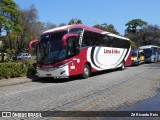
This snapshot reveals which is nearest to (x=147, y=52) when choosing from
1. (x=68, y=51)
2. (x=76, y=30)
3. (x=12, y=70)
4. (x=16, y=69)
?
(x=76, y=30)

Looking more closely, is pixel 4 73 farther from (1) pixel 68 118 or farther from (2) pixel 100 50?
(1) pixel 68 118

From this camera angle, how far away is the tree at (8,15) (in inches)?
2395

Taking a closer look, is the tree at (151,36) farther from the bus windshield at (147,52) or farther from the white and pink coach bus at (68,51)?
the white and pink coach bus at (68,51)

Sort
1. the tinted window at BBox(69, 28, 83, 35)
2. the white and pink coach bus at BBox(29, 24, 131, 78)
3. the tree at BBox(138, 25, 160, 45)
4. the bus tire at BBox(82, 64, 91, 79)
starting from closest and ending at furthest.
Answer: the white and pink coach bus at BBox(29, 24, 131, 78)
the tinted window at BBox(69, 28, 83, 35)
the bus tire at BBox(82, 64, 91, 79)
the tree at BBox(138, 25, 160, 45)

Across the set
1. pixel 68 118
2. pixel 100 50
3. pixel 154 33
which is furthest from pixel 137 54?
pixel 154 33

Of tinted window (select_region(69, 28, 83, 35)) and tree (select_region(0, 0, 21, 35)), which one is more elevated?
tree (select_region(0, 0, 21, 35))

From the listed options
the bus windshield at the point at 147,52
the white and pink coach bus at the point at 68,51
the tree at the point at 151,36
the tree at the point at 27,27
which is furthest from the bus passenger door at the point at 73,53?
the tree at the point at 151,36

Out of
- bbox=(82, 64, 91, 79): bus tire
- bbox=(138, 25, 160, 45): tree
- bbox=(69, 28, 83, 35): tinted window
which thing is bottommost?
bbox=(82, 64, 91, 79): bus tire

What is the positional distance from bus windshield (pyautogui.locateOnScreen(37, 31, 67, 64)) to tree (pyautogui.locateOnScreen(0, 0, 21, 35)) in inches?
1530

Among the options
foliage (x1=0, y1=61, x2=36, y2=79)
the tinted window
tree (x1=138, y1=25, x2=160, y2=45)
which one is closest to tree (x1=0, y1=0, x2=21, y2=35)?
foliage (x1=0, y1=61, x2=36, y2=79)

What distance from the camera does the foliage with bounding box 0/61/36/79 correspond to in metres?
22.0

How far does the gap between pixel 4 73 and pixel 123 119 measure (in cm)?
1446

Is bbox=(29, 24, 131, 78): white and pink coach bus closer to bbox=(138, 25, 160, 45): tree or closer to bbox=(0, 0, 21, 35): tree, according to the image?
bbox=(0, 0, 21, 35): tree

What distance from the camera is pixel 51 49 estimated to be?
21109mm
